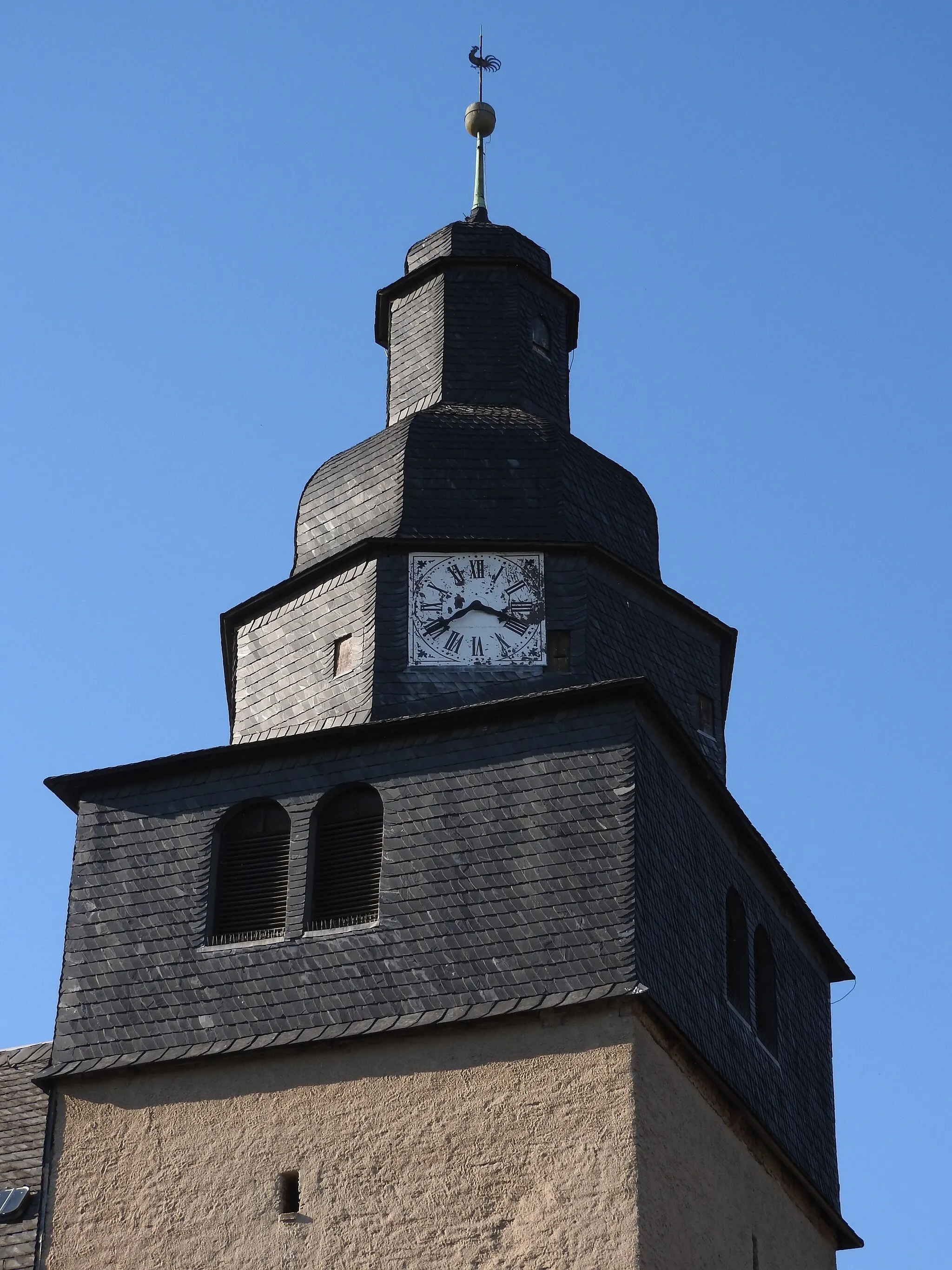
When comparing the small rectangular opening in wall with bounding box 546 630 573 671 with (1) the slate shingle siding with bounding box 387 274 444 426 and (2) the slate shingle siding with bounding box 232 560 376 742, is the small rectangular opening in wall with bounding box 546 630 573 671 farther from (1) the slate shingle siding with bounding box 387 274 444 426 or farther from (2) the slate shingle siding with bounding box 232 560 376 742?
(1) the slate shingle siding with bounding box 387 274 444 426

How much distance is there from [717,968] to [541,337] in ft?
26.1

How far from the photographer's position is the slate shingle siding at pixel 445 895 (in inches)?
880

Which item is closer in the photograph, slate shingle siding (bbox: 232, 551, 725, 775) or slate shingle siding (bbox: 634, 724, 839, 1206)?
slate shingle siding (bbox: 634, 724, 839, 1206)

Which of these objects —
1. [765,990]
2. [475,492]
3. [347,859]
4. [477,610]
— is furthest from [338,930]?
[475,492]

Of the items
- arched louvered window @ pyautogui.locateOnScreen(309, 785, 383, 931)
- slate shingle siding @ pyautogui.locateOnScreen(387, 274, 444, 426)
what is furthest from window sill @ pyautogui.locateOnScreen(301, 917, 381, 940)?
slate shingle siding @ pyautogui.locateOnScreen(387, 274, 444, 426)

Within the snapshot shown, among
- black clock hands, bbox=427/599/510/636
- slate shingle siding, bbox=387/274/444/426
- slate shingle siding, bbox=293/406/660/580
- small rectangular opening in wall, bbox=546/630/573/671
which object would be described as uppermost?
slate shingle siding, bbox=387/274/444/426

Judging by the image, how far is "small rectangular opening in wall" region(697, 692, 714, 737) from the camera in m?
26.1

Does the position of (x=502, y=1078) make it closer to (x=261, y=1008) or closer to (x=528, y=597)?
(x=261, y=1008)

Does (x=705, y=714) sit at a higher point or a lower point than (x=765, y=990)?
higher

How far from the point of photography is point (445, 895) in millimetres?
22781

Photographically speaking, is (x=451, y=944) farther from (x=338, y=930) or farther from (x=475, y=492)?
(x=475, y=492)

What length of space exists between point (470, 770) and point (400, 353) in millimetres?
6869

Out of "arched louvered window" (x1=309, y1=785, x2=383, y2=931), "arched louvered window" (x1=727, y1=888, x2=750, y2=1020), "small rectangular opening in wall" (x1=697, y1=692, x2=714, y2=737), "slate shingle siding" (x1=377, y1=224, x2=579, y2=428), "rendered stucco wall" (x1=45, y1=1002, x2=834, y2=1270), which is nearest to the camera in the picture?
"rendered stucco wall" (x1=45, y1=1002, x2=834, y2=1270)

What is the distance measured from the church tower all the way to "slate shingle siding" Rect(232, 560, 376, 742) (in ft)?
0.13
